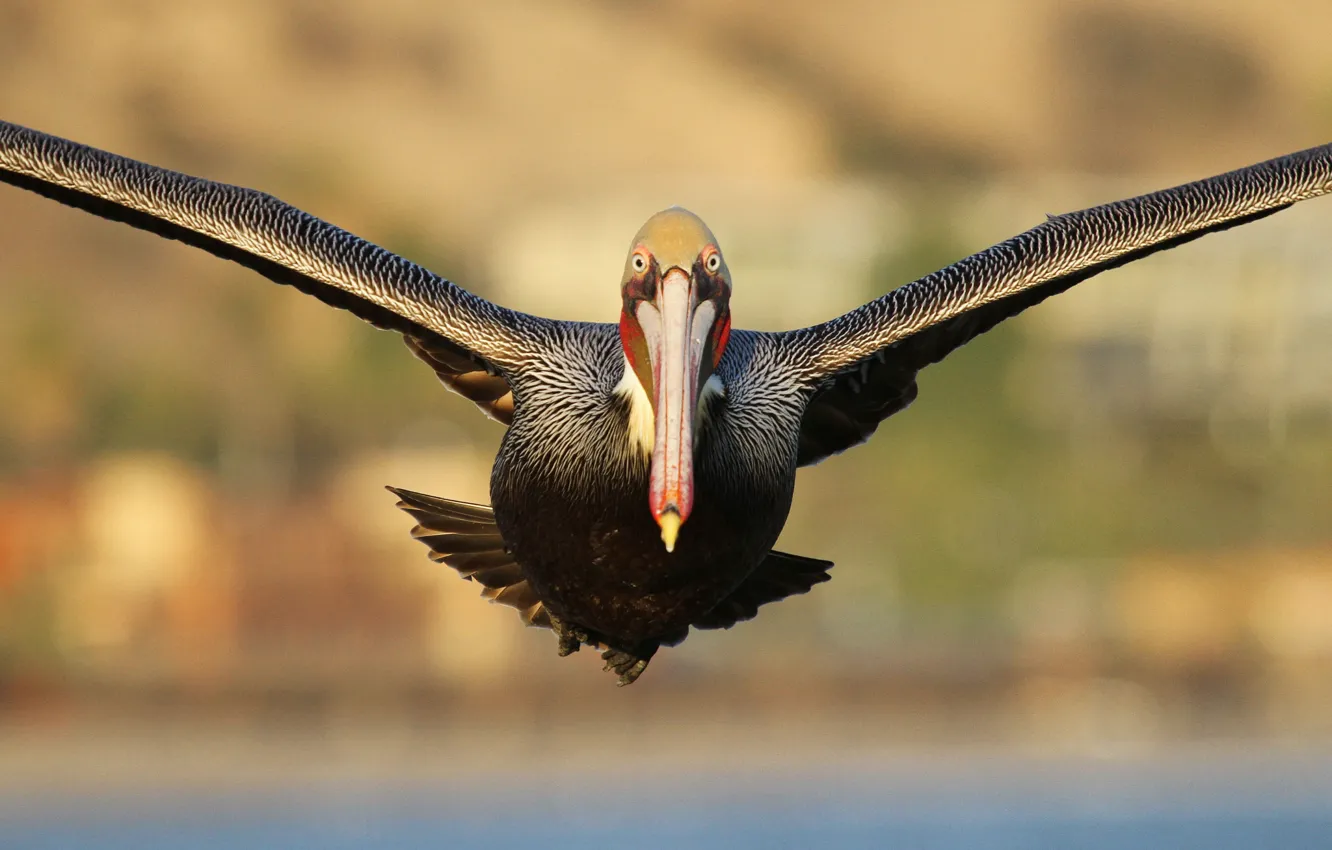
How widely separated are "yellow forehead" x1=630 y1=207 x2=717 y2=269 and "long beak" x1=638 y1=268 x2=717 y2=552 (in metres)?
0.07

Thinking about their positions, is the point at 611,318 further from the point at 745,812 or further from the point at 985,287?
the point at 985,287

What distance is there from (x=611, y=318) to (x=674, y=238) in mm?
60244

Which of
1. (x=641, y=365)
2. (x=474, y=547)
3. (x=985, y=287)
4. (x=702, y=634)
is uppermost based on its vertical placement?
(x=702, y=634)

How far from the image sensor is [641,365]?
9.04 meters

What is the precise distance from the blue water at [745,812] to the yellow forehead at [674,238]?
52.0 meters

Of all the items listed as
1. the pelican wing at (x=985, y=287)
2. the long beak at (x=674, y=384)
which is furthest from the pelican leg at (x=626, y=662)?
the long beak at (x=674, y=384)

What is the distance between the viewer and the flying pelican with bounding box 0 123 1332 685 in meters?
9.31

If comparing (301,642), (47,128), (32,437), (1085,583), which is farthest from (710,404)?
(47,128)

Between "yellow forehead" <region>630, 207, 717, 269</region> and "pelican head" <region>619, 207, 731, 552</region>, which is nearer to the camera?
"pelican head" <region>619, 207, 731, 552</region>

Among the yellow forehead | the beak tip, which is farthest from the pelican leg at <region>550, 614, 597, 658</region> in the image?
the beak tip

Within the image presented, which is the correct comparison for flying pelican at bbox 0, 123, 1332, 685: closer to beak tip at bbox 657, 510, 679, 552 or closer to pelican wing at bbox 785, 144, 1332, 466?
pelican wing at bbox 785, 144, 1332, 466

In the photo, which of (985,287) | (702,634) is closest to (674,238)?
(985,287)

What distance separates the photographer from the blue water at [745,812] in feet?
198

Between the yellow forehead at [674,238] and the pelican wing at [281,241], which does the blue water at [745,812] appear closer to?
the pelican wing at [281,241]
